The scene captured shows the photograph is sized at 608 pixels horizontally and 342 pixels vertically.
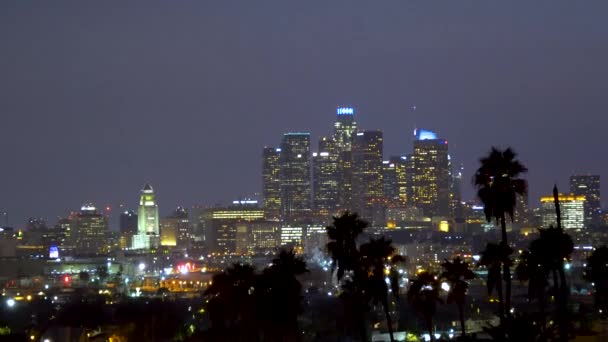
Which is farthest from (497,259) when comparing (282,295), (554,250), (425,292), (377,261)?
(282,295)

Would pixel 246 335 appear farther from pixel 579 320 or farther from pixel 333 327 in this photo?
pixel 333 327

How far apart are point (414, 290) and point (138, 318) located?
49943mm

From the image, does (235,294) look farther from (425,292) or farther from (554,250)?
(554,250)

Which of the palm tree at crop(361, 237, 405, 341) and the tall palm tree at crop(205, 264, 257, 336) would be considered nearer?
the palm tree at crop(361, 237, 405, 341)

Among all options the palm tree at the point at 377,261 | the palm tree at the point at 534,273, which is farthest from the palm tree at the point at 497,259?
the palm tree at the point at 534,273

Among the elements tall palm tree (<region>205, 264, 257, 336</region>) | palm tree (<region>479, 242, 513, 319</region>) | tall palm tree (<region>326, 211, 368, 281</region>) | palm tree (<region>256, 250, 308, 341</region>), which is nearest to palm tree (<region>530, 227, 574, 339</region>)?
palm tree (<region>479, 242, 513, 319</region>)

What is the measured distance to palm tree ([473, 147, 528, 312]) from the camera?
5456cm

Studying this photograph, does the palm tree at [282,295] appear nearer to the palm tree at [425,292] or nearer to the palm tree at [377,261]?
the palm tree at [377,261]

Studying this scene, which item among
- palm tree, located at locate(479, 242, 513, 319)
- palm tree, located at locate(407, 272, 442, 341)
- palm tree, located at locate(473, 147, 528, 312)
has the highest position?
palm tree, located at locate(473, 147, 528, 312)

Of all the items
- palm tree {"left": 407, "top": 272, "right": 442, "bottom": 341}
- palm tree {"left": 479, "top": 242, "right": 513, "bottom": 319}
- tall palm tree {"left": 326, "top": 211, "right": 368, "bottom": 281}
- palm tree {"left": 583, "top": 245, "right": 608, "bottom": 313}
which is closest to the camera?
tall palm tree {"left": 326, "top": 211, "right": 368, "bottom": 281}

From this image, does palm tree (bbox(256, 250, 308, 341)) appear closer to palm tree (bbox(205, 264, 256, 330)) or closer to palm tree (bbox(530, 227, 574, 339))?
palm tree (bbox(205, 264, 256, 330))

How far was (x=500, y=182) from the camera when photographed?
54.8 m

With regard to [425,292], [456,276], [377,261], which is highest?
[377,261]

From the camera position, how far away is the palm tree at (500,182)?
54.6 meters
